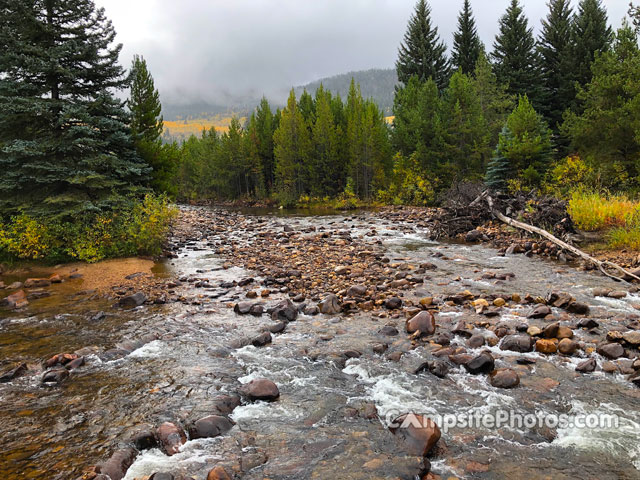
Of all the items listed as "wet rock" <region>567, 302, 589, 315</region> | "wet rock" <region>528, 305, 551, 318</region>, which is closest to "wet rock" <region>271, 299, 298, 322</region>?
"wet rock" <region>528, 305, 551, 318</region>

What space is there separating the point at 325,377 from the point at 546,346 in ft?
12.2

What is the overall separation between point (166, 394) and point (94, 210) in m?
11.6

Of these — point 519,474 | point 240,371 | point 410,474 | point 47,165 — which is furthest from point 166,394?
point 47,165

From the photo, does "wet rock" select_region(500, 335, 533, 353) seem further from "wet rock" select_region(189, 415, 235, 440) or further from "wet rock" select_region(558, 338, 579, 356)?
"wet rock" select_region(189, 415, 235, 440)

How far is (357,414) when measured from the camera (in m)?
4.93

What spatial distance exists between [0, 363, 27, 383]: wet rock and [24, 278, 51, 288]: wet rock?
21.7 ft

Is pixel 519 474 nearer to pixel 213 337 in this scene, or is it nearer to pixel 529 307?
pixel 529 307

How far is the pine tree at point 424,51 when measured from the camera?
53188mm

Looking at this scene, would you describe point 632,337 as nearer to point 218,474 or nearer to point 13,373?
point 218,474

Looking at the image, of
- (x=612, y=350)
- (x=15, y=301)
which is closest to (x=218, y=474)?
(x=612, y=350)

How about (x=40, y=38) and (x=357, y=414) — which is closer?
(x=357, y=414)

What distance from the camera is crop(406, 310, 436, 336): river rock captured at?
721 cm

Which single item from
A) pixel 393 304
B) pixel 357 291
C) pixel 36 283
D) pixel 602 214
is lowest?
pixel 393 304

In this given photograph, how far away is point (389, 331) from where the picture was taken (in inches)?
293
